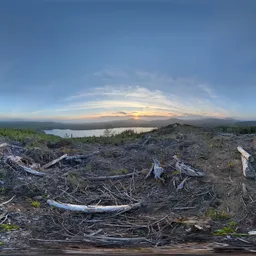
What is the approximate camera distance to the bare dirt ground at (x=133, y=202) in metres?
3.83

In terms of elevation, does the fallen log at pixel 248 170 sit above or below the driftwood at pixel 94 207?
above

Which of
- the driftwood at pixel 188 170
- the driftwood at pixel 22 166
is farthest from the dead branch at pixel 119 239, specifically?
the driftwood at pixel 22 166

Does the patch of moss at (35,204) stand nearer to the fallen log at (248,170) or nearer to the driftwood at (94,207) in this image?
the driftwood at (94,207)

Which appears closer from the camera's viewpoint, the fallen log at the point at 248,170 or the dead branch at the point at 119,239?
the dead branch at the point at 119,239

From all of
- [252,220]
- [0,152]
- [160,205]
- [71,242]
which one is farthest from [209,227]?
[0,152]

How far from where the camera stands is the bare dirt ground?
12.6ft

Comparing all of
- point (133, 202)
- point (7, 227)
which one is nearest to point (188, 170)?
point (133, 202)

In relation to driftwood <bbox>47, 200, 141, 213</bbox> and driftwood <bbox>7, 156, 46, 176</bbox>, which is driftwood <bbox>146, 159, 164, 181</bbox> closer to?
driftwood <bbox>47, 200, 141, 213</bbox>

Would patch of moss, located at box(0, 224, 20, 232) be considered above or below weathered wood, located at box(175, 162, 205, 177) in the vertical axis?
below

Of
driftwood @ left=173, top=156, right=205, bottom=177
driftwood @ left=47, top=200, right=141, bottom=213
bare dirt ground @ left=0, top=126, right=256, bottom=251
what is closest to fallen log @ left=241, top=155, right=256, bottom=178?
bare dirt ground @ left=0, top=126, right=256, bottom=251

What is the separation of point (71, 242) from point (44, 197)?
75.3 inches

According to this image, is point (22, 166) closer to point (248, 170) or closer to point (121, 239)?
point (121, 239)

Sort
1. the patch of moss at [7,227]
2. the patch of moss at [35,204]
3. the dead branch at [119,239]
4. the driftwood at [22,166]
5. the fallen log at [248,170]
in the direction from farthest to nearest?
1. the driftwood at [22,166]
2. the fallen log at [248,170]
3. the patch of moss at [35,204]
4. the patch of moss at [7,227]
5. the dead branch at [119,239]

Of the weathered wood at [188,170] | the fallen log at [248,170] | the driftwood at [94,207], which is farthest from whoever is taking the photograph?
the weathered wood at [188,170]
